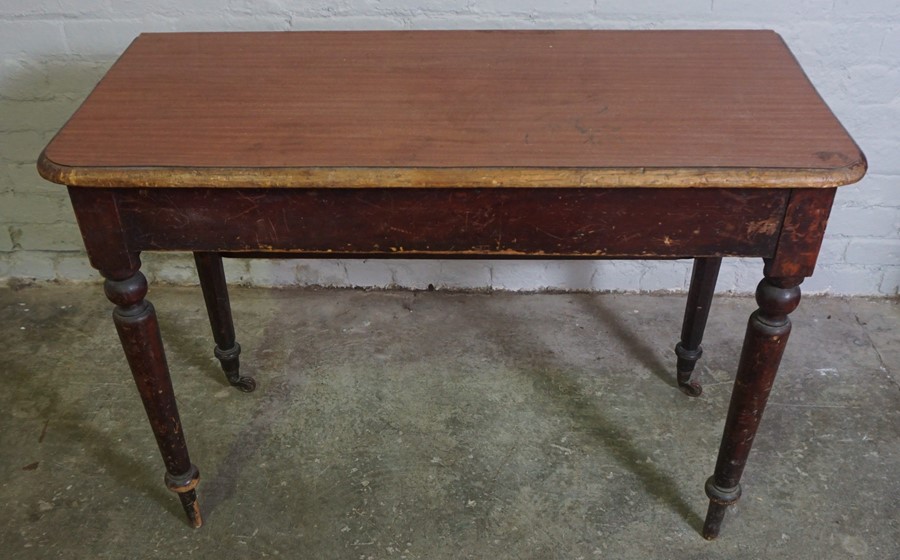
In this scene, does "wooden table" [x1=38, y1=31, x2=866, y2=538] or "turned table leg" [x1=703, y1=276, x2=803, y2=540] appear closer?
"wooden table" [x1=38, y1=31, x2=866, y2=538]

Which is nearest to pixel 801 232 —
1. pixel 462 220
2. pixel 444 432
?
pixel 462 220

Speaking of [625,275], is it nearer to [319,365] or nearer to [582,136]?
[319,365]

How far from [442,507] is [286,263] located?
3.29ft

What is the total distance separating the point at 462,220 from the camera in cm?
134

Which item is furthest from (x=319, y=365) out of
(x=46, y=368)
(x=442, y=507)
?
(x=46, y=368)

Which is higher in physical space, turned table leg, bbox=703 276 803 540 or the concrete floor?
turned table leg, bbox=703 276 803 540

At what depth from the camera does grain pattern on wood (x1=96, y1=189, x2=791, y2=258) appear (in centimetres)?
130

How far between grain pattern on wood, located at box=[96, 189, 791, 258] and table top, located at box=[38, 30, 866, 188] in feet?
0.16

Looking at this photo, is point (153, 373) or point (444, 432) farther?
point (444, 432)

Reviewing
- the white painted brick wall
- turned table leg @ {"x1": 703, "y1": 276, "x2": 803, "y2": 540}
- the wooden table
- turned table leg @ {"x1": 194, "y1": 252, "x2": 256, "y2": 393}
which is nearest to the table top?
the wooden table

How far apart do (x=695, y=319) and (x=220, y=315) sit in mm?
1177

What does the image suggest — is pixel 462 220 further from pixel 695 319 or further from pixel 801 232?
pixel 695 319

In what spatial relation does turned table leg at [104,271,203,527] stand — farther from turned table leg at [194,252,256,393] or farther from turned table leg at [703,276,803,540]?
turned table leg at [703,276,803,540]

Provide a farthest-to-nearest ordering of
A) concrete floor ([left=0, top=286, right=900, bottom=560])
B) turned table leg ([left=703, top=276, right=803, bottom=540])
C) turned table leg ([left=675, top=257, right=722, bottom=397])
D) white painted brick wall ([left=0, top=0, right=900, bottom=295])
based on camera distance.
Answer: white painted brick wall ([left=0, top=0, right=900, bottom=295])
turned table leg ([left=675, top=257, right=722, bottom=397])
concrete floor ([left=0, top=286, right=900, bottom=560])
turned table leg ([left=703, top=276, right=803, bottom=540])
